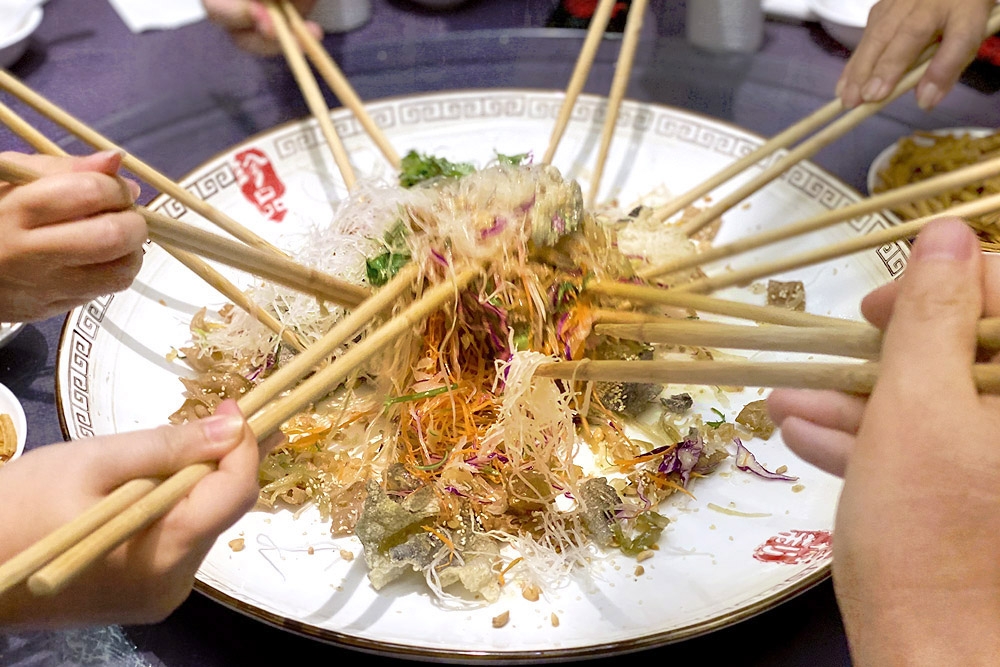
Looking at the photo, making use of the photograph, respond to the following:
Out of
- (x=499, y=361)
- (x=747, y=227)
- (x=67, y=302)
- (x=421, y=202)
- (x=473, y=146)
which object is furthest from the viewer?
(x=473, y=146)

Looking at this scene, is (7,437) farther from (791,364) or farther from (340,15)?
(340,15)

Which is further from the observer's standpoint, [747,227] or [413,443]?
[747,227]

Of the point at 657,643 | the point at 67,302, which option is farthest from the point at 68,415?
the point at 657,643

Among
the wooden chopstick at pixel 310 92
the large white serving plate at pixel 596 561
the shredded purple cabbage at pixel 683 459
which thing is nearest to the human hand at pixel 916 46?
the large white serving plate at pixel 596 561

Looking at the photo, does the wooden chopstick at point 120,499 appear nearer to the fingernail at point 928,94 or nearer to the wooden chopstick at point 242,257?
the wooden chopstick at point 242,257

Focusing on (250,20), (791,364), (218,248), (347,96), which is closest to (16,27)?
(250,20)

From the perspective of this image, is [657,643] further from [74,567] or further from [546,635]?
[74,567]
